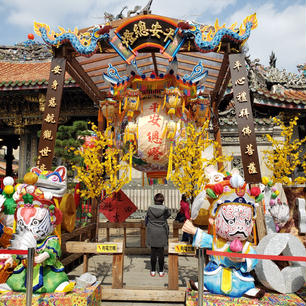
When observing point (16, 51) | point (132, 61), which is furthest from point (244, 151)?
point (16, 51)

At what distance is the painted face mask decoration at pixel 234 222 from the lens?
2.96 meters

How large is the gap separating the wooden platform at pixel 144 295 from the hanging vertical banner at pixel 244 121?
1759mm

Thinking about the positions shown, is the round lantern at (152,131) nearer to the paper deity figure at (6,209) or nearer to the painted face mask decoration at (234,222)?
the painted face mask decoration at (234,222)

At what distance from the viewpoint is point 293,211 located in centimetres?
370

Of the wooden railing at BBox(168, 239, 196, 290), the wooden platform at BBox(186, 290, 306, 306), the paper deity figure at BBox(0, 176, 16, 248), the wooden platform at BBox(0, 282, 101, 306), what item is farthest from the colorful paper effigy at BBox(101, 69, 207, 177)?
the wooden platform at BBox(0, 282, 101, 306)

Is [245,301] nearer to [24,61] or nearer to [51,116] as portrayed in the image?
[51,116]

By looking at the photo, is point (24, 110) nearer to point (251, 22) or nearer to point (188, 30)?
point (188, 30)

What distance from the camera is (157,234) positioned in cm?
461

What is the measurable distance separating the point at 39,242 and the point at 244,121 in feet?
10.1

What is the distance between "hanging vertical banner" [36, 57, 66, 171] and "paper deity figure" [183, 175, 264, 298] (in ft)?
7.96

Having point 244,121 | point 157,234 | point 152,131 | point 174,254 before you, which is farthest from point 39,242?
point 244,121

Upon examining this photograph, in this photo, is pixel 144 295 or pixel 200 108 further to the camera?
pixel 200 108

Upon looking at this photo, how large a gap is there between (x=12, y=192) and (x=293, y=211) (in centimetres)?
364

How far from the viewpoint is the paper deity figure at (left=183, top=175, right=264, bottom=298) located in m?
2.93
